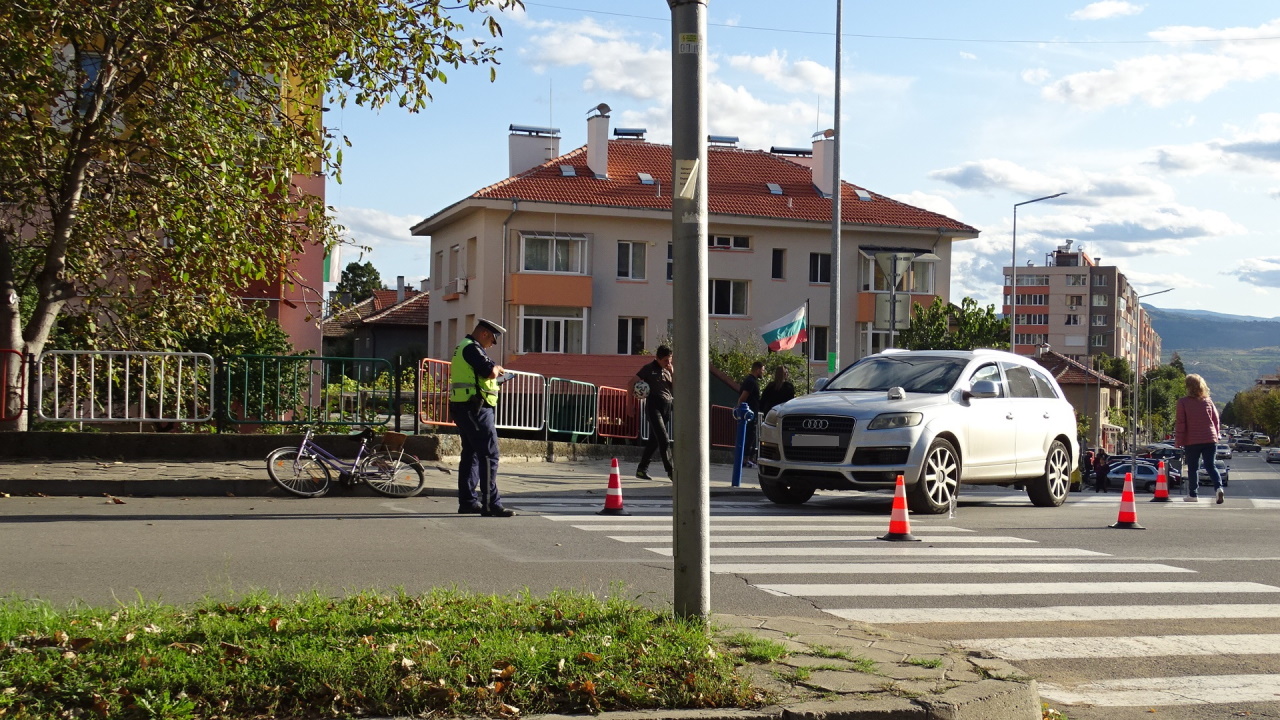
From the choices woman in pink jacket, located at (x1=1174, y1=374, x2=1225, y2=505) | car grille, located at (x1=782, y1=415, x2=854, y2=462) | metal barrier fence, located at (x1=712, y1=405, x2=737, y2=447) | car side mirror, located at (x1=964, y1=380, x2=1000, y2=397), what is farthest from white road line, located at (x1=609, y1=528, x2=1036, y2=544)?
metal barrier fence, located at (x1=712, y1=405, x2=737, y2=447)

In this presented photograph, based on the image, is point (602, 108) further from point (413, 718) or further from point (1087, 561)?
point (413, 718)

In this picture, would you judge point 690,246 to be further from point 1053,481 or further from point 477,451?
point 1053,481

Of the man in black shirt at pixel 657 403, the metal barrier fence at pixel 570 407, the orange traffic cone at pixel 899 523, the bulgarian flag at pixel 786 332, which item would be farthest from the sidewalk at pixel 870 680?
the bulgarian flag at pixel 786 332

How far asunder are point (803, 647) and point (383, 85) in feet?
36.5

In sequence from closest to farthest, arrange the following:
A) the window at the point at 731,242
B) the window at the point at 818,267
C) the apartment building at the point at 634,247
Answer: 1. the apartment building at the point at 634,247
2. the window at the point at 731,242
3. the window at the point at 818,267

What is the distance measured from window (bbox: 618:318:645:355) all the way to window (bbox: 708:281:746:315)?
10.5ft

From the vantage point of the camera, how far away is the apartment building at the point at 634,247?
47.3 meters

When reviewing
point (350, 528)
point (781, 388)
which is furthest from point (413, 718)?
point (781, 388)

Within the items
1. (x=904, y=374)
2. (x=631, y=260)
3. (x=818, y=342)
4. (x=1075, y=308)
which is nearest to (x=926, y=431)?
(x=904, y=374)

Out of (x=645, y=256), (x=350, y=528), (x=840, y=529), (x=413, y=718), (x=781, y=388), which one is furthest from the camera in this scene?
(x=645, y=256)

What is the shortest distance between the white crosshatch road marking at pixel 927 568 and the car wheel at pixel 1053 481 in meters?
5.57

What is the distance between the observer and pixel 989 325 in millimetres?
40375

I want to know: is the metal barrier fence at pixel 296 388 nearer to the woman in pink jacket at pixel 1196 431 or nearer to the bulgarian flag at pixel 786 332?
the woman in pink jacket at pixel 1196 431

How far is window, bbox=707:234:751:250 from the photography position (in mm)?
50500
